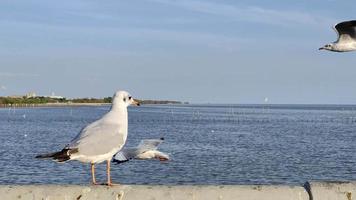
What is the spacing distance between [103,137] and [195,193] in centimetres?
181

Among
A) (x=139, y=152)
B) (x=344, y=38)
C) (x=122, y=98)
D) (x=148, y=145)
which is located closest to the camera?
(x=122, y=98)

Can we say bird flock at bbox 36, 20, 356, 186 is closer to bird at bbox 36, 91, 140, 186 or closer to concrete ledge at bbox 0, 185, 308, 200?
bird at bbox 36, 91, 140, 186

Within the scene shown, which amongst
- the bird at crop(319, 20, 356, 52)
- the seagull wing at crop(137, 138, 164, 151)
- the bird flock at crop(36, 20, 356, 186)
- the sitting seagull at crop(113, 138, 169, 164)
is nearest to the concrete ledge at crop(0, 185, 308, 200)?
the bird flock at crop(36, 20, 356, 186)

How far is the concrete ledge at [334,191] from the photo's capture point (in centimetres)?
439

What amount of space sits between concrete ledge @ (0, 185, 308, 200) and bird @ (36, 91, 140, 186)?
1229mm

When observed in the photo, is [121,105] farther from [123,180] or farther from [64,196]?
[123,180]

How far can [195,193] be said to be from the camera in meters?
4.46

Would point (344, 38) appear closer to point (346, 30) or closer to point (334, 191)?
point (346, 30)

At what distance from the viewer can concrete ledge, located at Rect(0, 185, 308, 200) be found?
4.44 m

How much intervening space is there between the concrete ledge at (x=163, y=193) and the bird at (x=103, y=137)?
4.03 ft

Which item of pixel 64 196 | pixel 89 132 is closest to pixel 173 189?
pixel 64 196

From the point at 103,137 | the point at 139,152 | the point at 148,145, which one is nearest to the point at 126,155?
the point at 139,152

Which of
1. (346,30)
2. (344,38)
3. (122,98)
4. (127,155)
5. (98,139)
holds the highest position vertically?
(346,30)

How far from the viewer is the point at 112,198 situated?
450cm
